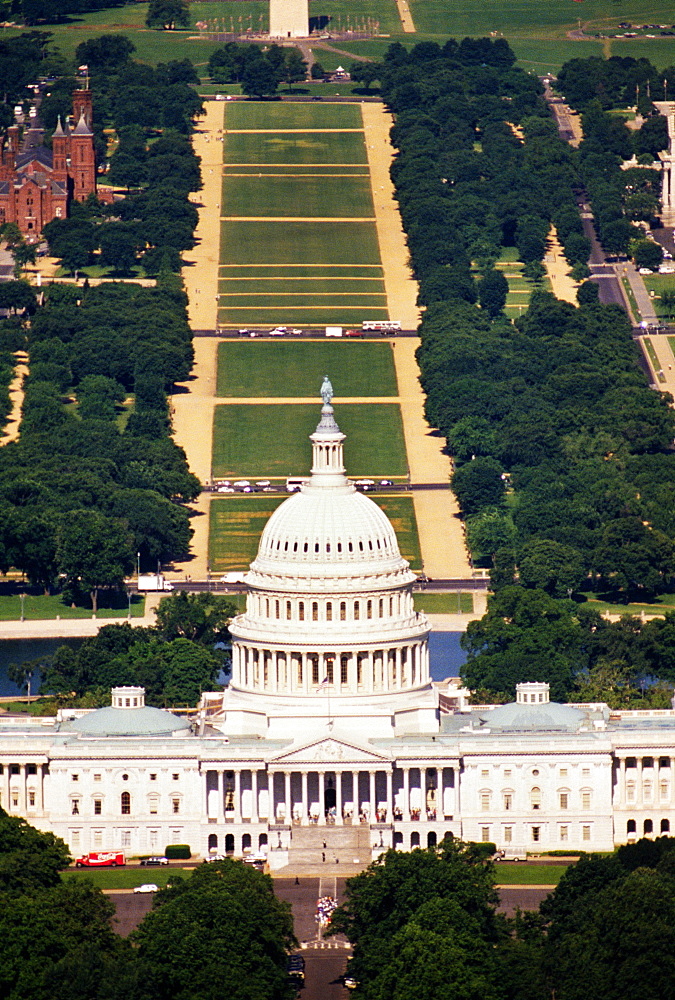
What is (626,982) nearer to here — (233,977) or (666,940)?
(666,940)

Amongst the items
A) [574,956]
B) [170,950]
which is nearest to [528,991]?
[574,956]

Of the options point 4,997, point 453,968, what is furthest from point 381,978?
point 4,997

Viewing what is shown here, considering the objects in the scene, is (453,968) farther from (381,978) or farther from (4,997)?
(4,997)

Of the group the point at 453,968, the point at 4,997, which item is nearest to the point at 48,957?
the point at 4,997

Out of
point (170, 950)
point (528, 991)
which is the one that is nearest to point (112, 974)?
point (170, 950)

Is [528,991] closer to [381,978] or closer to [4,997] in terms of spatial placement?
[381,978]
